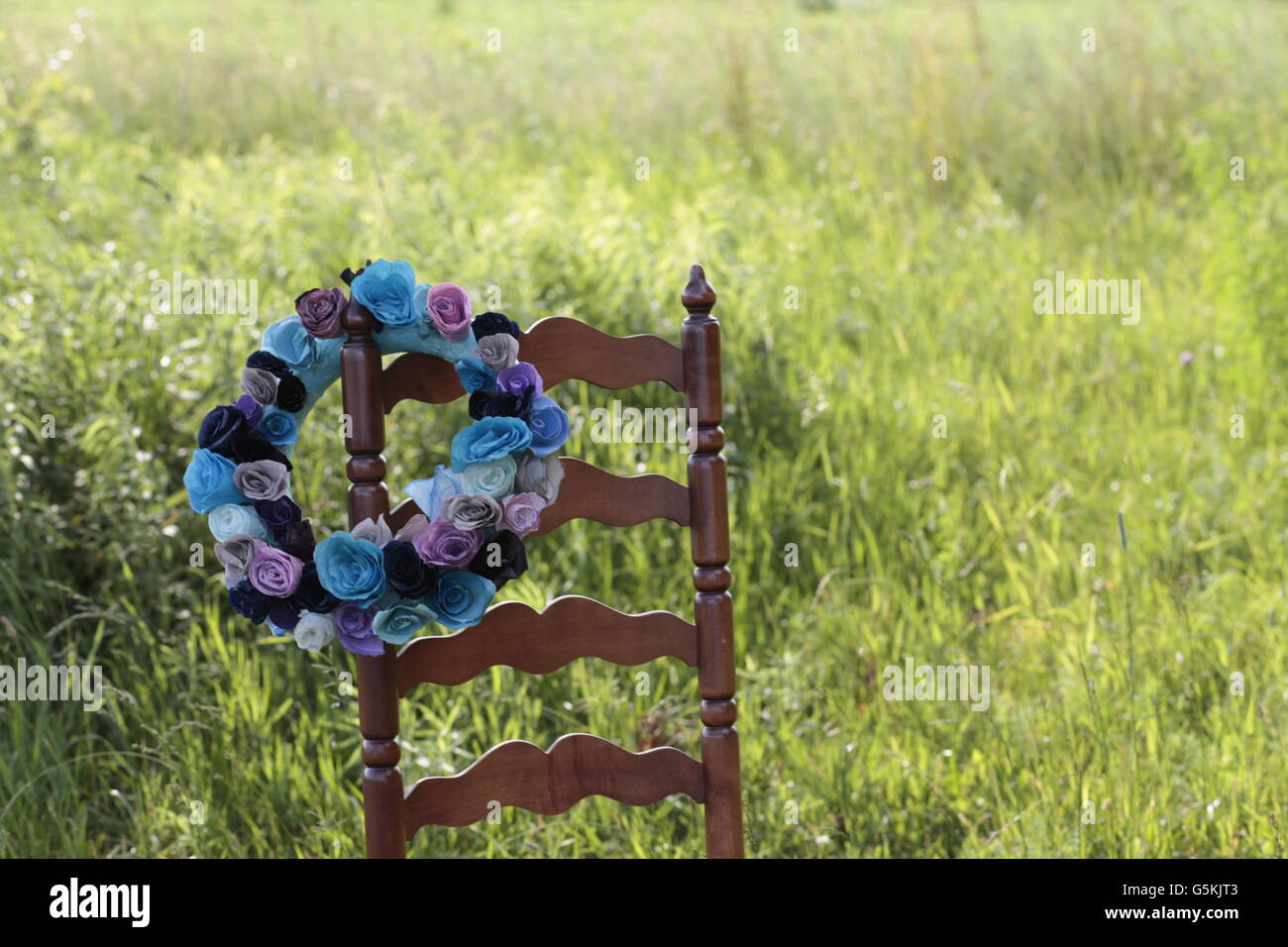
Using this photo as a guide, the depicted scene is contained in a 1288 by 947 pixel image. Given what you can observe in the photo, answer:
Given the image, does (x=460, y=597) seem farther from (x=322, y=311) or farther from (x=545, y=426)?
(x=322, y=311)

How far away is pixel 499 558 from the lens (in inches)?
63.3

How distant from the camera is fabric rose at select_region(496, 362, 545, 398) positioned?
5.24ft

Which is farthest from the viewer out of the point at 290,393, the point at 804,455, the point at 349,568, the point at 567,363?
the point at 804,455

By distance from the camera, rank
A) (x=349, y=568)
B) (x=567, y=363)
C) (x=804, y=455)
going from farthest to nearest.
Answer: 1. (x=804, y=455)
2. (x=567, y=363)
3. (x=349, y=568)

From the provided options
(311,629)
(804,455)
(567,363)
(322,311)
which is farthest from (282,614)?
(804,455)

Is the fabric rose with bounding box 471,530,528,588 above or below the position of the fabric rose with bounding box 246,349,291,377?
below

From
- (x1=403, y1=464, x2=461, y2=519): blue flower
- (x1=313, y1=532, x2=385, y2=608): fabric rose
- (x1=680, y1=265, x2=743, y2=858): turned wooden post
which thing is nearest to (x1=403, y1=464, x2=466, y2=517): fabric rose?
(x1=403, y1=464, x2=461, y2=519): blue flower

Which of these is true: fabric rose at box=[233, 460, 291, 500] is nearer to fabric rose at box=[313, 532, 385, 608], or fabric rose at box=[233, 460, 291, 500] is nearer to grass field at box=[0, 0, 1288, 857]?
fabric rose at box=[313, 532, 385, 608]

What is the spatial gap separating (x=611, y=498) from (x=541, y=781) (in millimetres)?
398

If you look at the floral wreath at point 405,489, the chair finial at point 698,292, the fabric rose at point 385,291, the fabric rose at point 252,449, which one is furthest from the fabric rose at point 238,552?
the chair finial at point 698,292

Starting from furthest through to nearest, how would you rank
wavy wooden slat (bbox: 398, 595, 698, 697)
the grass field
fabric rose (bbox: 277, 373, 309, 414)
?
1. the grass field
2. wavy wooden slat (bbox: 398, 595, 698, 697)
3. fabric rose (bbox: 277, 373, 309, 414)

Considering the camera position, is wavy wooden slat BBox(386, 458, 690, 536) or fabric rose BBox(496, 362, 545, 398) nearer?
fabric rose BBox(496, 362, 545, 398)

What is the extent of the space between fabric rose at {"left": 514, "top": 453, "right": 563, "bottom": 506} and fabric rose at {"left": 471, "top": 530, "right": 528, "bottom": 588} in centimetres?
6
